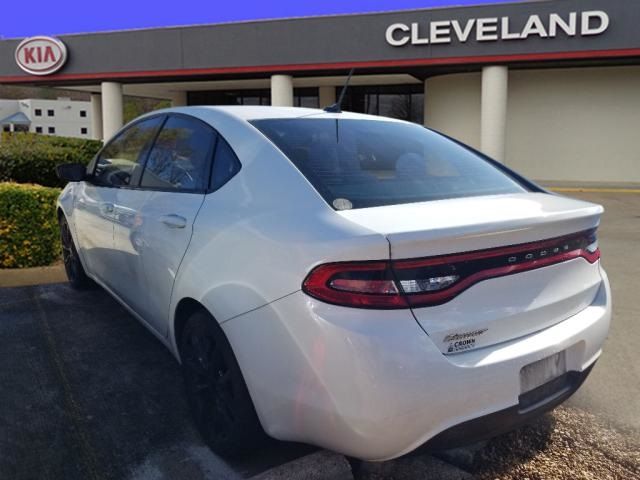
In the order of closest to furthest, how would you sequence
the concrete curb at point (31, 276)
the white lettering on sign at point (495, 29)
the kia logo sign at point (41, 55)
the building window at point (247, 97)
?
A: the concrete curb at point (31, 276)
the white lettering on sign at point (495, 29)
the kia logo sign at point (41, 55)
the building window at point (247, 97)

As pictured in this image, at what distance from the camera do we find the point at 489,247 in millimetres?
2051

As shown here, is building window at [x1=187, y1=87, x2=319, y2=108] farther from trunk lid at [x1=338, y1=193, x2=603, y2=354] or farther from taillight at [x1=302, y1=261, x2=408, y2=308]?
taillight at [x1=302, y1=261, x2=408, y2=308]

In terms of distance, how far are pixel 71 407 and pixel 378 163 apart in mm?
1991

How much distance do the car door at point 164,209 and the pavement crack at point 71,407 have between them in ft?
1.81

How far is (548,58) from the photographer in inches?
587

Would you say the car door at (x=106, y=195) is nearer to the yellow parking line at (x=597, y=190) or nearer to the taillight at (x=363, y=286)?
the taillight at (x=363, y=286)

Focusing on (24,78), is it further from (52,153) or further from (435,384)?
(435,384)

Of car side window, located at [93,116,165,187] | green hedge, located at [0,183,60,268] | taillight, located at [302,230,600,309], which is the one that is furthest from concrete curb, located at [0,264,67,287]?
taillight, located at [302,230,600,309]

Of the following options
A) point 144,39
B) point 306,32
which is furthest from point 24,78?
point 306,32

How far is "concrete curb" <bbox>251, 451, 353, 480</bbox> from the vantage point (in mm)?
2373

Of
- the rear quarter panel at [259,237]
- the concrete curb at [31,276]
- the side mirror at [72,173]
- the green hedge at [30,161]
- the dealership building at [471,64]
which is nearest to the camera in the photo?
the rear quarter panel at [259,237]

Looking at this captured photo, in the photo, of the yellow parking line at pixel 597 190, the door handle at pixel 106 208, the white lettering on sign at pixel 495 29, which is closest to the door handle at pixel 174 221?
the door handle at pixel 106 208

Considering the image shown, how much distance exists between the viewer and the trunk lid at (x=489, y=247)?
1.94 metres

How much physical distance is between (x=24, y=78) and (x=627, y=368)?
22.1 meters
